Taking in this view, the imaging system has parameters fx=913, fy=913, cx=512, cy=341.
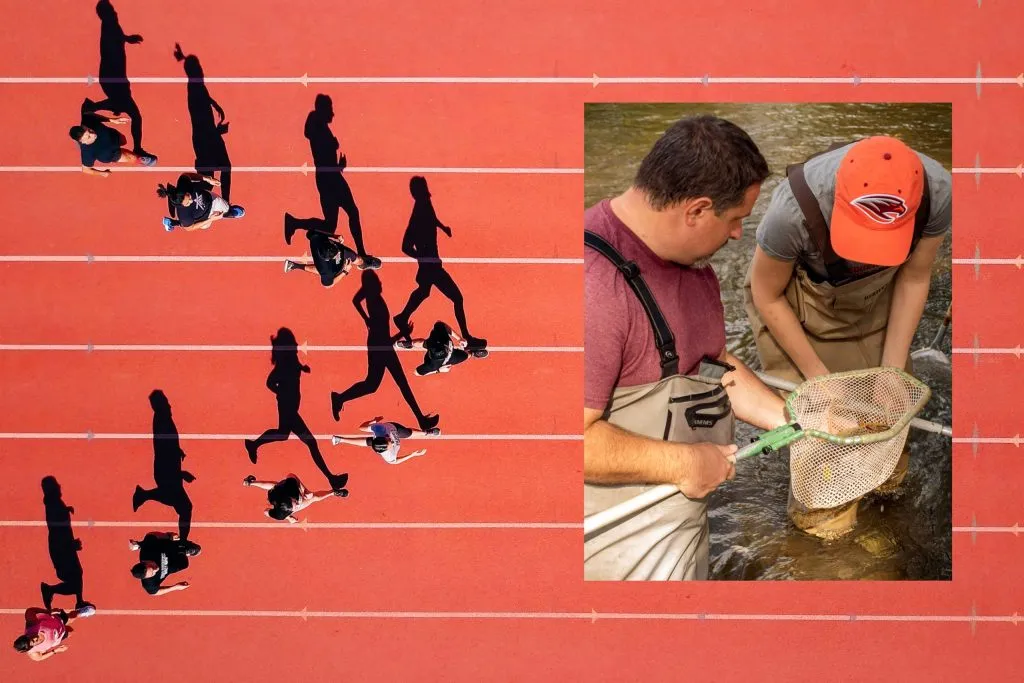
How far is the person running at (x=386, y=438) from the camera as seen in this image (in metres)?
2.27

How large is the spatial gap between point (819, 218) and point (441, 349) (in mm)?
969

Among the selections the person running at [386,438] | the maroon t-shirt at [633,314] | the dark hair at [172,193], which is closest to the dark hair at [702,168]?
the maroon t-shirt at [633,314]

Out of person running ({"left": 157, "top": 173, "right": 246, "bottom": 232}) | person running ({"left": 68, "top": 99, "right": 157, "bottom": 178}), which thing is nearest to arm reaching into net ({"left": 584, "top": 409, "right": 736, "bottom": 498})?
person running ({"left": 157, "top": 173, "right": 246, "bottom": 232})

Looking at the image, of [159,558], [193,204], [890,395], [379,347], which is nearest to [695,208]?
[890,395]

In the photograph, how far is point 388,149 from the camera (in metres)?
A: 2.32

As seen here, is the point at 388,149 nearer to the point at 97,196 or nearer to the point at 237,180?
the point at 237,180

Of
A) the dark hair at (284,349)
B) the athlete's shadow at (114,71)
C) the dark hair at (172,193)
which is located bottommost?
the dark hair at (284,349)

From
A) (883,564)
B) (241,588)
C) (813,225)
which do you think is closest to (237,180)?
(241,588)

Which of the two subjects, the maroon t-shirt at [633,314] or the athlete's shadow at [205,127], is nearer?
the maroon t-shirt at [633,314]

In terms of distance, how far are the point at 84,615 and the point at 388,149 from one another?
4.69ft

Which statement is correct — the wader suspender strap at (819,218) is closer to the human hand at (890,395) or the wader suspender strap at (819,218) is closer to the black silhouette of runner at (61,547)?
the human hand at (890,395)

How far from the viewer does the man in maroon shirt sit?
2.19 meters

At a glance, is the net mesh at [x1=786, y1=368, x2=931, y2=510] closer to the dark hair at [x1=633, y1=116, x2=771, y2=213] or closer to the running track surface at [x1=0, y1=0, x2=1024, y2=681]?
the running track surface at [x1=0, y1=0, x2=1024, y2=681]

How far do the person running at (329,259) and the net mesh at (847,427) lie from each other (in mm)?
1137
